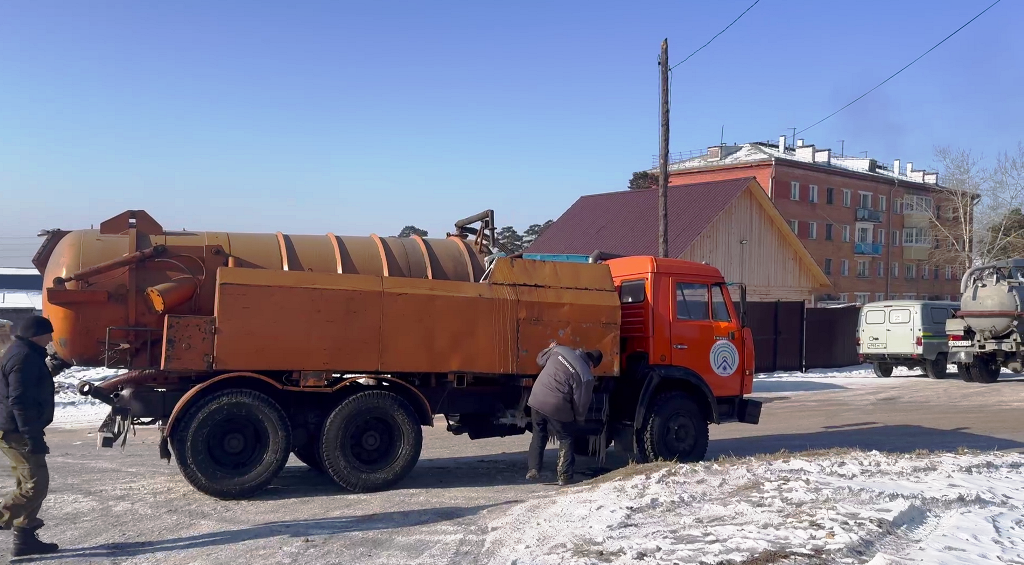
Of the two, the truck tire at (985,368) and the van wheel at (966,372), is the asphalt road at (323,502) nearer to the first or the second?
the truck tire at (985,368)

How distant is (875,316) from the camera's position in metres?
23.6

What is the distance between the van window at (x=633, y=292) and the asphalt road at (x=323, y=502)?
213 centimetres

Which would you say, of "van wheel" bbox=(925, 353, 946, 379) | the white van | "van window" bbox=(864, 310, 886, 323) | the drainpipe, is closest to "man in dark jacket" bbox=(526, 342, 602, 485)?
the white van

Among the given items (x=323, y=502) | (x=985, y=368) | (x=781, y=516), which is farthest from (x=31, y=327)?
(x=985, y=368)

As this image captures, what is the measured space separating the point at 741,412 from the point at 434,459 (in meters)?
4.05

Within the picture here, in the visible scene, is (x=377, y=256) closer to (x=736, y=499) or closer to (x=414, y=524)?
(x=414, y=524)

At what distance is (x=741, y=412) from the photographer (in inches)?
423

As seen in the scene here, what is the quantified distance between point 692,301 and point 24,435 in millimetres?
7425

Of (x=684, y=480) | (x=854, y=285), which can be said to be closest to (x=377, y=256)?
(x=684, y=480)

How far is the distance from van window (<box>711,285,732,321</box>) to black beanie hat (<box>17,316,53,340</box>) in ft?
24.6

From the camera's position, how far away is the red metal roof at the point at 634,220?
113 feet

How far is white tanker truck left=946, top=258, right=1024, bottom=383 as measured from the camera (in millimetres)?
20938

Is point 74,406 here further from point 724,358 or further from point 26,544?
point 724,358

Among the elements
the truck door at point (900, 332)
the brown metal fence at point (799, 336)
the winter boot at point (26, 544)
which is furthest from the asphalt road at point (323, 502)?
the brown metal fence at point (799, 336)
